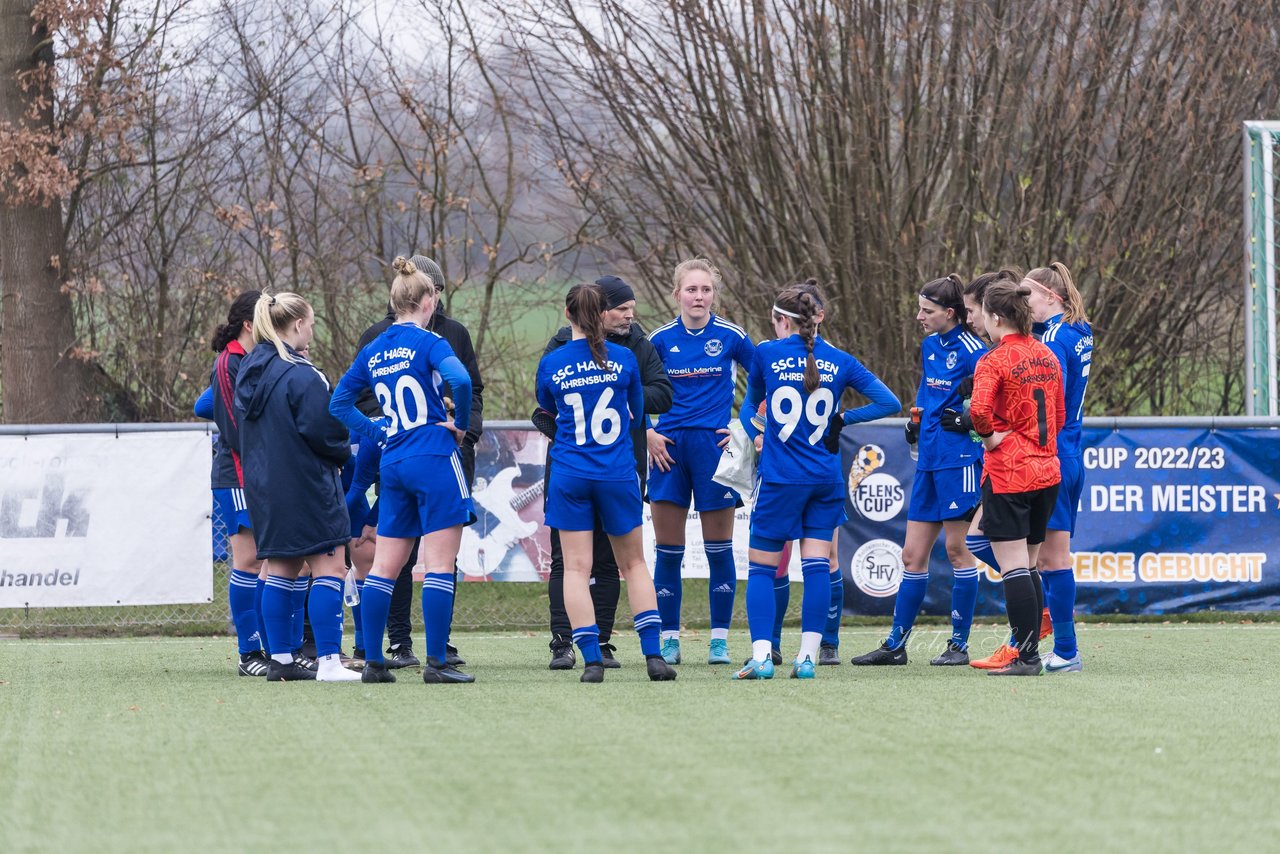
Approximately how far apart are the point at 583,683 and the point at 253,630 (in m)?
1.78

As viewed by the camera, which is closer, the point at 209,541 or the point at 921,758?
the point at 921,758

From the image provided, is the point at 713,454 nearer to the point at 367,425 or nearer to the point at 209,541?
the point at 367,425

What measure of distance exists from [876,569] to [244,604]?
14.8 feet

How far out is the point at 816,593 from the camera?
23.9 feet

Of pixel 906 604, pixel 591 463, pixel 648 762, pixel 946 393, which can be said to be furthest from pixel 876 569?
pixel 648 762

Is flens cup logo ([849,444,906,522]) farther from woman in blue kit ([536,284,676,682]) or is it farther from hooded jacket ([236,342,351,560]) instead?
hooded jacket ([236,342,351,560])

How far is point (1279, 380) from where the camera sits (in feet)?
46.0

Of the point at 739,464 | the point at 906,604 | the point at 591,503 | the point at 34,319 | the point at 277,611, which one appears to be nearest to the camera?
the point at 591,503

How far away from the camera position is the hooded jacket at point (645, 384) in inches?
297

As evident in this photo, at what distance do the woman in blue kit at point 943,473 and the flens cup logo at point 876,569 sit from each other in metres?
2.50

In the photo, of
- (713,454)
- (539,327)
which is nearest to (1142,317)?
(539,327)

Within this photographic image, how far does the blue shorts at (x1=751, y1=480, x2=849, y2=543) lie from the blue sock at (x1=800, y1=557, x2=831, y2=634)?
0.39 feet

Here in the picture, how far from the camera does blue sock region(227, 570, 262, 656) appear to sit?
7766mm

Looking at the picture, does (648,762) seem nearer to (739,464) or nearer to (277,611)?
(739,464)
